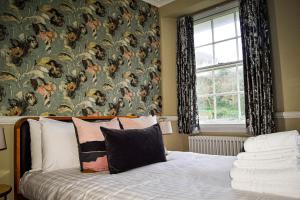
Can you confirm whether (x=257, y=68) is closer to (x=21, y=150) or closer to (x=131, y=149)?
(x=131, y=149)

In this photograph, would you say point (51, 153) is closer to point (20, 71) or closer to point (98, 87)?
point (20, 71)

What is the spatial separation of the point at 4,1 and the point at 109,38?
1.24m

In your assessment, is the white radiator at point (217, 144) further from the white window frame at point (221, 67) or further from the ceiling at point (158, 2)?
the ceiling at point (158, 2)

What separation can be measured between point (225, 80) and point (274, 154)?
251 centimetres

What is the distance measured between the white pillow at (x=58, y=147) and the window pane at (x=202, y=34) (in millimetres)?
2667

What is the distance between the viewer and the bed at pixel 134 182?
1216mm

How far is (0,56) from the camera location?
220 centimetres

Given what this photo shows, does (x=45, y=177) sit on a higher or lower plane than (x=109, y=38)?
lower

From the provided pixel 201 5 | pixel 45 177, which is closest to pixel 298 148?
pixel 45 177

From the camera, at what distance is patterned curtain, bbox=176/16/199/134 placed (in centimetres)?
372

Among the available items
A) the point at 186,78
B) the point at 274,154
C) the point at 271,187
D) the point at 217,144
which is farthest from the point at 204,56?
the point at 271,187

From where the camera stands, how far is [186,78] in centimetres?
381

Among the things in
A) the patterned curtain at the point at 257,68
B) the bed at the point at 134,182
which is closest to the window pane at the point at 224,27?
the patterned curtain at the point at 257,68

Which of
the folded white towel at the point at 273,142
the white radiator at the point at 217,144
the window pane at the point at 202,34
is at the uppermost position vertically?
the window pane at the point at 202,34
